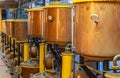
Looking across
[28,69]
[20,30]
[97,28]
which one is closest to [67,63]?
[97,28]

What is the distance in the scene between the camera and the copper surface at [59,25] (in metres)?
2.71

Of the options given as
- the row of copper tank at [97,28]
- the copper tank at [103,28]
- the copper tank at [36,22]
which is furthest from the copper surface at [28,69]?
the copper tank at [103,28]

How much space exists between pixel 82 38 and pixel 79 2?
242 millimetres

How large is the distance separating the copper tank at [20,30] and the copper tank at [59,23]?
261 cm

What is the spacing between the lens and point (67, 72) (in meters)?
2.57

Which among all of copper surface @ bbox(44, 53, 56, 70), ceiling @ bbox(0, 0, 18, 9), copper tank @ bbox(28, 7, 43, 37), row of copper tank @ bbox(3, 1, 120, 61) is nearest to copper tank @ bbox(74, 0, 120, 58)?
row of copper tank @ bbox(3, 1, 120, 61)

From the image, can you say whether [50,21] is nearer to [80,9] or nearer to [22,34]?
[80,9]

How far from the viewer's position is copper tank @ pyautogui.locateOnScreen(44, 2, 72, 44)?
271cm

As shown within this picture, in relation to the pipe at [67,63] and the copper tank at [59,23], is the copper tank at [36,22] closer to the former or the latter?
the copper tank at [59,23]

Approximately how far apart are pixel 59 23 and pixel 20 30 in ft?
9.05

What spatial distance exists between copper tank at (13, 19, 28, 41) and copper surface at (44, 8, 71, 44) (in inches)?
103

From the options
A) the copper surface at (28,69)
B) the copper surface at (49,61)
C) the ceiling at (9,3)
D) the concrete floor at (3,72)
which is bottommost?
the concrete floor at (3,72)

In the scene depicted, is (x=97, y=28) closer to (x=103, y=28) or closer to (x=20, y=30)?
(x=103, y=28)

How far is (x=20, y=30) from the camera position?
537 centimetres
